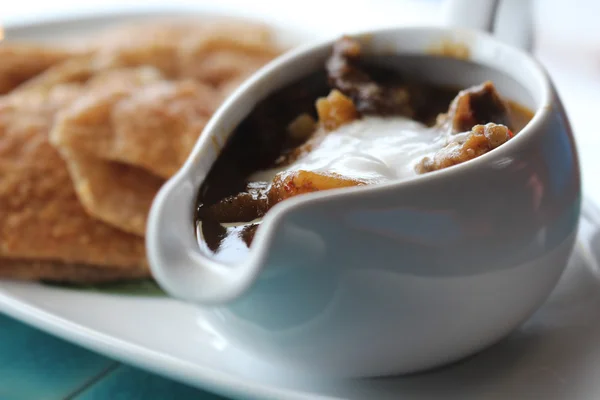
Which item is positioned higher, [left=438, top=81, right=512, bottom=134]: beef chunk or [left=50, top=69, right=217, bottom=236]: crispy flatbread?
[left=438, top=81, right=512, bottom=134]: beef chunk

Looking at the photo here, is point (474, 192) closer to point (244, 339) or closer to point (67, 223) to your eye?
point (244, 339)

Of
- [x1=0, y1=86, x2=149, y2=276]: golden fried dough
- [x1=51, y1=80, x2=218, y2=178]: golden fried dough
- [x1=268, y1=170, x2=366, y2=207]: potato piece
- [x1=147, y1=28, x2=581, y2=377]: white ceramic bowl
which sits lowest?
[x1=0, y1=86, x2=149, y2=276]: golden fried dough

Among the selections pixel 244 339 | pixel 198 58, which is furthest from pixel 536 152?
pixel 198 58

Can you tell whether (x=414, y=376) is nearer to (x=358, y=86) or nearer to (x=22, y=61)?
(x=358, y=86)

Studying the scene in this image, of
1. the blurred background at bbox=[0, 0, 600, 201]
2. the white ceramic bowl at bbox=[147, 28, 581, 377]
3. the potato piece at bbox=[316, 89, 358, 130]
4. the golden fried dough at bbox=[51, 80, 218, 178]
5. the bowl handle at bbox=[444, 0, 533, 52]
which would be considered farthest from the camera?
the blurred background at bbox=[0, 0, 600, 201]

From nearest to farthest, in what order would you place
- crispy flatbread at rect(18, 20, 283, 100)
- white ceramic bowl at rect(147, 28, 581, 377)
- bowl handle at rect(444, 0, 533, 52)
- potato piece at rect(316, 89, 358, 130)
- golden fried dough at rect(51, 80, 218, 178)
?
white ceramic bowl at rect(147, 28, 581, 377), potato piece at rect(316, 89, 358, 130), bowl handle at rect(444, 0, 533, 52), golden fried dough at rect(51, 80, 218, 178), crispy flatbread at rect(18, 20, 283, 100)

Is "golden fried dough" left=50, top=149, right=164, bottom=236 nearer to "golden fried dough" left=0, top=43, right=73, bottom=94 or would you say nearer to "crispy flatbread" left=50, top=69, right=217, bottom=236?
"crispy flatbread" left=50, top=69, right=217, bottom=236

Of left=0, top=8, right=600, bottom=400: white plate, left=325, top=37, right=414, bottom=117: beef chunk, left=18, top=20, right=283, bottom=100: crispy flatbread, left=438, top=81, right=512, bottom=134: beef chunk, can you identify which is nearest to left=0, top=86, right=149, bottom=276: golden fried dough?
left=0, top=8, right=600, bottom=400: white plate
